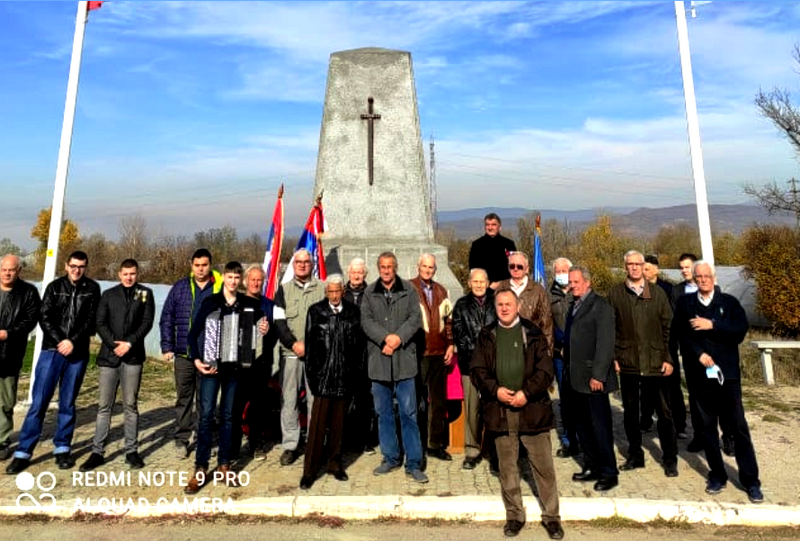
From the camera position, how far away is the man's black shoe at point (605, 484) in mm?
4297

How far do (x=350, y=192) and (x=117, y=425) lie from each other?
4.03 metres

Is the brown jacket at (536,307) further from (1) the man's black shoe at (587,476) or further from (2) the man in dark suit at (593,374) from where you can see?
(1) the man's black shoe at (587,476)

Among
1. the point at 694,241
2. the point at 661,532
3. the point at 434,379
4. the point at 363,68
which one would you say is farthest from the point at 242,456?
the point at 694,241

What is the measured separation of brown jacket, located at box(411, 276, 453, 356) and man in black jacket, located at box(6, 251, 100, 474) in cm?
300

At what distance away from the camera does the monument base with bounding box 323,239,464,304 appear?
281 inches

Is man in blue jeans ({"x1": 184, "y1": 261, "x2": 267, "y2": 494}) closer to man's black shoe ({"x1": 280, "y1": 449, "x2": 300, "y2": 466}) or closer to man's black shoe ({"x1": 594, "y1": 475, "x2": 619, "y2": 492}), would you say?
man's black shoe ({"x1": 280, "y1": 449, "x2": 300, "y2": 466})

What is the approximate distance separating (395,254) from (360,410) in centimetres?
236

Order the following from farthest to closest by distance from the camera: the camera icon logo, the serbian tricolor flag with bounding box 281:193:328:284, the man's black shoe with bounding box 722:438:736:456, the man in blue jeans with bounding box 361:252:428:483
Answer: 1. the serbian tricolor flag with bounding box 281:193:328:284
2. the man's black shoe with bounding box 722:438:736:456
3. the man in blue jeans with bounding box 361:252:428:483
4. the camera icon logo

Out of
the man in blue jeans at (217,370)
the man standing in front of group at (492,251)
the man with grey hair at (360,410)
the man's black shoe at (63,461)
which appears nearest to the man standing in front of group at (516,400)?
the man with grey hair at (360,410)

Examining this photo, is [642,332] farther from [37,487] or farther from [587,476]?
[37,487]

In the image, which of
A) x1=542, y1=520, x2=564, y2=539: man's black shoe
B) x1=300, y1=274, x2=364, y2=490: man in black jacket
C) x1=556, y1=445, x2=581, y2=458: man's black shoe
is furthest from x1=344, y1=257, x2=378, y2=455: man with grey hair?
x1=542, y1=520, x2=564, y2=539: man's black shoe

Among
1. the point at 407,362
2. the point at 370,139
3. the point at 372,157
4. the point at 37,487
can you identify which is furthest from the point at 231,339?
the point at 370,139

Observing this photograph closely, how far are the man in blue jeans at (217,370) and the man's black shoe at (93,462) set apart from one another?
44.7 inches

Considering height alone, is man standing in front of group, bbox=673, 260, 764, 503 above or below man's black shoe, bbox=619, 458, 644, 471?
above
